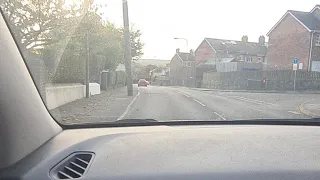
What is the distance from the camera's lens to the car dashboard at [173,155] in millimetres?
1900

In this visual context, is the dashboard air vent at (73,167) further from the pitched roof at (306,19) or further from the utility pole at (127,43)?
the pitched roof at (306,19)

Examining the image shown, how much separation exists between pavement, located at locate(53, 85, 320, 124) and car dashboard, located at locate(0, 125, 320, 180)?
1.06 meters

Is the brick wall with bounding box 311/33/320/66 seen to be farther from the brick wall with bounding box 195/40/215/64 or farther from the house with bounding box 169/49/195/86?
the house with bounding box 169/49/195/86

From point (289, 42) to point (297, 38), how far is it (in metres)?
0.18

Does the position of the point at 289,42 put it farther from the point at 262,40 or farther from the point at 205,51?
the point at 205,51

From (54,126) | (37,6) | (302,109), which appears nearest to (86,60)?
(37,6)

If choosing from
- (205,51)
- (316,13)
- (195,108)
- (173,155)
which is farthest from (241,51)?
(173,155)

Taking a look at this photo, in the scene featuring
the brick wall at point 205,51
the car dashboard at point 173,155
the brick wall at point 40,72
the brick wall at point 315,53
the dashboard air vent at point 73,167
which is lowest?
the dashboard air vent at point 73,167

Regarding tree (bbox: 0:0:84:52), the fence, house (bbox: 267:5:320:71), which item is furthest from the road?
tree (bbox: 0:0:84:52)

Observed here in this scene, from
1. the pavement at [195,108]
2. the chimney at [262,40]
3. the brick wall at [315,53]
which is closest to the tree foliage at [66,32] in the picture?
the pavement at [195,108]

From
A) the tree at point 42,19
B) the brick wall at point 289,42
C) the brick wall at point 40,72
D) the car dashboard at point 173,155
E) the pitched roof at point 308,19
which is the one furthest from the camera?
the brick wall at point 289,42

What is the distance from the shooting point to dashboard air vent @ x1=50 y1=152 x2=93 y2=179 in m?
1.97

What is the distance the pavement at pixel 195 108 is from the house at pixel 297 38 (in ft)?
2.44

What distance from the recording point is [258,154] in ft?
7.38
